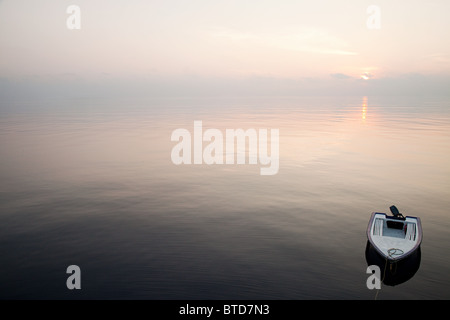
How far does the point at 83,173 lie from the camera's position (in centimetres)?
3497

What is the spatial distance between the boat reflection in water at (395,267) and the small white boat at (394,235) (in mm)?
395

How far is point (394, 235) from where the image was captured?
1975cm

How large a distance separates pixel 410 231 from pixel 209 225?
12958 millimetres
